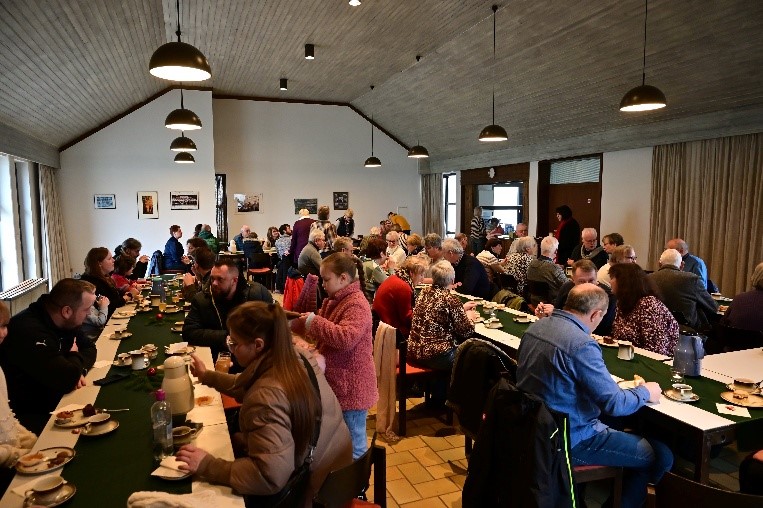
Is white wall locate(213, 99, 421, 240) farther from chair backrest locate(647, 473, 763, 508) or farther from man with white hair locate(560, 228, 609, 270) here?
chair backrest locate(647, 473, 763, 508)

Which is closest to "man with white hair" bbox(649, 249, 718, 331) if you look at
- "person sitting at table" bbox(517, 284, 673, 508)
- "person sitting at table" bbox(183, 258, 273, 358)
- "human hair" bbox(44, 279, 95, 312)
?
"person sitting at table" bbox(517, 284, 673, 508)

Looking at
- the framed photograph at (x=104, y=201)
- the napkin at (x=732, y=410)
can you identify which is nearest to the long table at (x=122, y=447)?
the napkin at (x=732, y=410)

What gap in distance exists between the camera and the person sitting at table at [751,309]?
153 inches

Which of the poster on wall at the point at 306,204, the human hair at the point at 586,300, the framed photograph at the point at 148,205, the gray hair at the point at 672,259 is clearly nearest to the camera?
the human hair at the point at 586,300

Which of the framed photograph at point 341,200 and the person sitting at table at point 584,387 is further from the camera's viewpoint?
the framed photograph at point 341,200

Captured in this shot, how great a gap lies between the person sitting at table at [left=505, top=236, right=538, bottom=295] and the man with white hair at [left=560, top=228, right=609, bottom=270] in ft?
4.44

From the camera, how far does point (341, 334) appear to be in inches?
109

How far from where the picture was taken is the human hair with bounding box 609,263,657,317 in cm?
343

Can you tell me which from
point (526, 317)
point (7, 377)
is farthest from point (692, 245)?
point (7, 377)

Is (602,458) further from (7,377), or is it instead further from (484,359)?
(7,377)

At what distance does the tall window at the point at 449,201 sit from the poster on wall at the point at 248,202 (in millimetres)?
4933

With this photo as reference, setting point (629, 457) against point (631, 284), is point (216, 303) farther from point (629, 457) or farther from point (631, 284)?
point (631, 284)

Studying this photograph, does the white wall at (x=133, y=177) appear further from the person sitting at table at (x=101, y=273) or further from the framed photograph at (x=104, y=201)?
the person sitting at table at (x=101, y=273)

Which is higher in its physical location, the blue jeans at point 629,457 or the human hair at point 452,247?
the human hair at point 452,247
